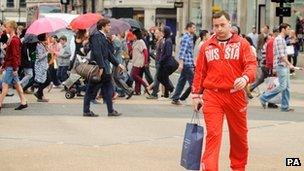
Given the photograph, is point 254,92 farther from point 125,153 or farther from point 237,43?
point 237,43

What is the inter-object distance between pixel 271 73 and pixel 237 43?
8497 millimetres

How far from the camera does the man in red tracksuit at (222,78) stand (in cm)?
793

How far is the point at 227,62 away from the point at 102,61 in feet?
20.5

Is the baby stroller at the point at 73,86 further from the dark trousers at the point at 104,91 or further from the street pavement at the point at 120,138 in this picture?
the dark trousers at the point at 104,91

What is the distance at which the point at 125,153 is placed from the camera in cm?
1000

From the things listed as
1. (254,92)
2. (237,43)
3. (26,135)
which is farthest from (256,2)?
(237,43)

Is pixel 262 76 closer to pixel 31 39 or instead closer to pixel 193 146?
pixel 31 39

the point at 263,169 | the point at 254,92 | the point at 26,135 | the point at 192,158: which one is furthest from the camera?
the point at 254,92

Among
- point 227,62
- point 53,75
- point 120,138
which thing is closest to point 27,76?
point 53,75

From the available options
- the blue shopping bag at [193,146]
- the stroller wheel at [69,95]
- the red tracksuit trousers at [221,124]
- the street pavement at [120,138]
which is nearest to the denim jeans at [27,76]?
the stroller wheel at [69,95]

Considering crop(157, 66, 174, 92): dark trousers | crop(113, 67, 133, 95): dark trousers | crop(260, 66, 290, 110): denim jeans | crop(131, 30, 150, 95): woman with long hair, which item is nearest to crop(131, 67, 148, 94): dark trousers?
crop(131, 30, 150, 95): woman with long hair

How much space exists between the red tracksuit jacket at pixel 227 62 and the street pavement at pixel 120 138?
139 centimetres

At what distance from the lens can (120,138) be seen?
1139 cm

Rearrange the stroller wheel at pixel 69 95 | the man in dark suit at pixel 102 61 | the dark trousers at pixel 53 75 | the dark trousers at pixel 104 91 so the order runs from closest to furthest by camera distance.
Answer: the man in dark suit at pixel 102 61 < the dark trousers at pixel 104 91 < the stroller wheel at pixel 69 95 < the dark trousers at pixel 53 75
